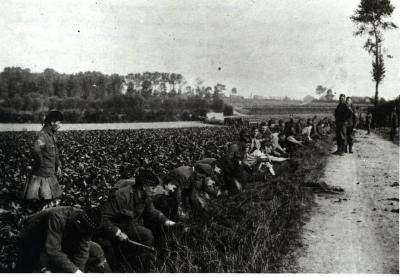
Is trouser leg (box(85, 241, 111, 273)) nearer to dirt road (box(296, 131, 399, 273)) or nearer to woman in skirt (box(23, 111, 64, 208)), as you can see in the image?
woman in skirt (box(23, 111, 64, 208))

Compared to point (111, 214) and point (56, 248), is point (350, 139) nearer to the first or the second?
point (111, 214)

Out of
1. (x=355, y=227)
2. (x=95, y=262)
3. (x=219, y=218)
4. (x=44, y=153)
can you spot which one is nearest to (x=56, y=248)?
(x=95, y=262)

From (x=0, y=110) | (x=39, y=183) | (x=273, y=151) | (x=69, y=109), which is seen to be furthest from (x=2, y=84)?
(x=39, y=183)

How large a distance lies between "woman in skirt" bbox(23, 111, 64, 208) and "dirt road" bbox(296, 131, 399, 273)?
3559 mm

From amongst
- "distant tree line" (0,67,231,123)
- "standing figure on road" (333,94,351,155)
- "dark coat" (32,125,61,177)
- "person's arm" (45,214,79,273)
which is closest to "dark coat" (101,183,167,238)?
"person's arm" (45,214,79,273)

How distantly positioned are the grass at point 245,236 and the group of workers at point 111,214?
29 cm

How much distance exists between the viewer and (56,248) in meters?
3.57

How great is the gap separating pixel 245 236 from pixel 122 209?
1556mm

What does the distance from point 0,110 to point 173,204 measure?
23.8m

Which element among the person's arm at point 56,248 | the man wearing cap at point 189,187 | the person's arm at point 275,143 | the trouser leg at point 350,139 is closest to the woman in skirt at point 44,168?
the man wearing cap at point 189,187

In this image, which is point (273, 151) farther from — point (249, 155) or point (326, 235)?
point (326, 235)

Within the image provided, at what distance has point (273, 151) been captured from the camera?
1192 centimetres

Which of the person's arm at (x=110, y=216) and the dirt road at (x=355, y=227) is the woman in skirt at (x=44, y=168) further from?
the dirt road at (x=355, y=227)

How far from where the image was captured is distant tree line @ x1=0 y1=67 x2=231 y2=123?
25.6 m
